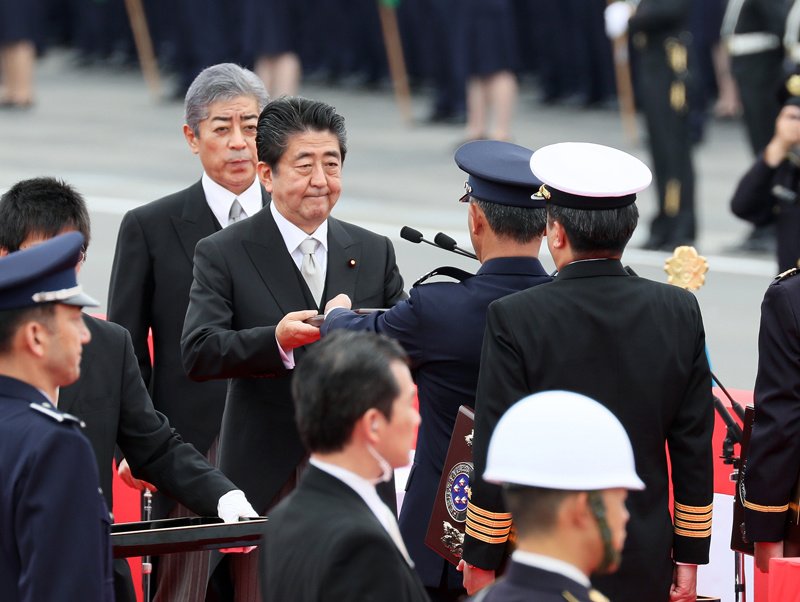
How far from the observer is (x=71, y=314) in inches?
125

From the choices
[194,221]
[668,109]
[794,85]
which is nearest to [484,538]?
[194,221]

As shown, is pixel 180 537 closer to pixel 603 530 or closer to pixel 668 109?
pixel 603 530

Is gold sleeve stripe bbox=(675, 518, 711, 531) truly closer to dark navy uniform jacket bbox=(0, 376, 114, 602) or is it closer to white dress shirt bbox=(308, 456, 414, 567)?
white dress shirt bbox=(308, 456, 414, 567)

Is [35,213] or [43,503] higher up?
[35,213]

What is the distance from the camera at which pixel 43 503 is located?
3.04m

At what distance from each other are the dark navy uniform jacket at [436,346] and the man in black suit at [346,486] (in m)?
1.00

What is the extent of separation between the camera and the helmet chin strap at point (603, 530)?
2.63 m

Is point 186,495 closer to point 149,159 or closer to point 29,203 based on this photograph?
point 29,203

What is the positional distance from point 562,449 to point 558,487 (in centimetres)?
6

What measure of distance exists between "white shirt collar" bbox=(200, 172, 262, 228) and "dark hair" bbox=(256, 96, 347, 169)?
0.50m

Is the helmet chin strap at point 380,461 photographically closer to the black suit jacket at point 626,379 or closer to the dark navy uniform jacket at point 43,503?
the dark navy uniform jacket at point 43,503

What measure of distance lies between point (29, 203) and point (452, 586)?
138cm

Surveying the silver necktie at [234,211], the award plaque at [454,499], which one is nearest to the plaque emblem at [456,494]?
the award plaque at [454,499]

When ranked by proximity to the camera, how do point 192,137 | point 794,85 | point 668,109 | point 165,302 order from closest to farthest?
point 165,302, point 192,137, point 794,85, point 668,109
